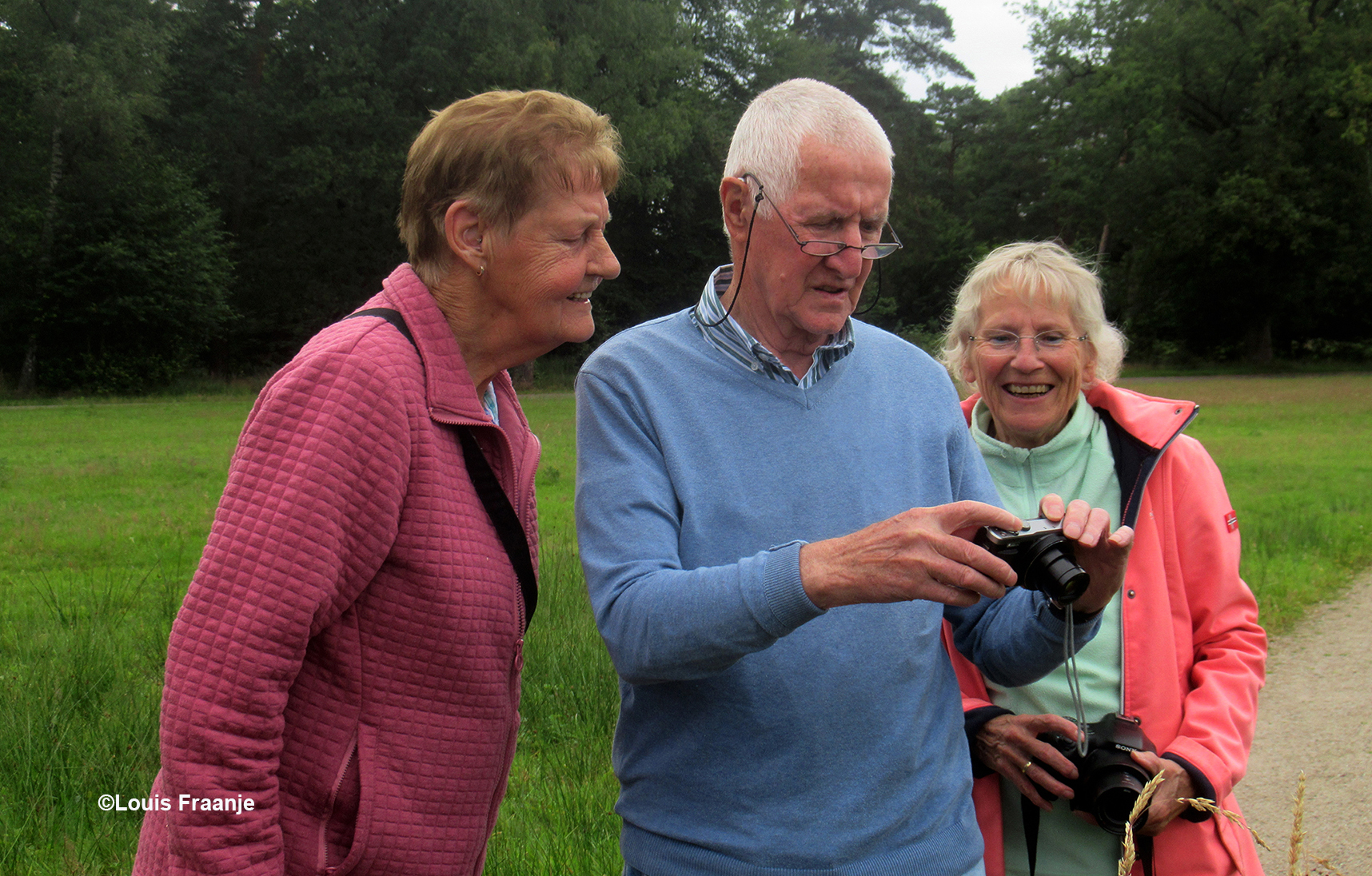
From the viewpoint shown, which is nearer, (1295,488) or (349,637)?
(349,637)

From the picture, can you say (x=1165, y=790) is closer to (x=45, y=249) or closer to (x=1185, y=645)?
(x=1185, y=645)

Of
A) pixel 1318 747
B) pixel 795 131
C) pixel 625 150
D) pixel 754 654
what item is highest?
pixel 625 150

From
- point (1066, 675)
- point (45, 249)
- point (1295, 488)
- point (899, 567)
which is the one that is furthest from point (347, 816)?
point (45, 249)

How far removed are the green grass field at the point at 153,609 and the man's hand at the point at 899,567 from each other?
7.20ft

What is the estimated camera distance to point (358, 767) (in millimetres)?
1902

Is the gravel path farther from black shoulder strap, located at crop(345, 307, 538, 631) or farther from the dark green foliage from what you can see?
the dark green foliage

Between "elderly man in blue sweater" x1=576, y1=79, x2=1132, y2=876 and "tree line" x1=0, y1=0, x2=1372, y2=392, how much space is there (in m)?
30.7

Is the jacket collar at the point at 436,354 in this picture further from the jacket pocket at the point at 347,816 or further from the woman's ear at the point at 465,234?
the jacket pocket at the point at 347,816

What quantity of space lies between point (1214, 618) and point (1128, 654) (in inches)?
9.3

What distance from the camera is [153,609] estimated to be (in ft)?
20.1

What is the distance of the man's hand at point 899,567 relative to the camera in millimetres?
1657

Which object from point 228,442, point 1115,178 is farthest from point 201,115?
point 1115,178

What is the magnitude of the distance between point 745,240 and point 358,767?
125 cm

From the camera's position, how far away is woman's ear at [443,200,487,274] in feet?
7.18
